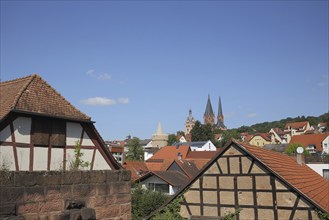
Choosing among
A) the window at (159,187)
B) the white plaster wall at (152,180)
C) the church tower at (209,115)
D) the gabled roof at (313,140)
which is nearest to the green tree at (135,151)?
the gabled roof at (313,140)

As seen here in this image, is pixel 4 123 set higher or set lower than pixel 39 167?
higher

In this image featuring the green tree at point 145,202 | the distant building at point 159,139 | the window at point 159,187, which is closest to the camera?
the green tree at point 145,202

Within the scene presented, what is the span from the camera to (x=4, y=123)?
14414 mm

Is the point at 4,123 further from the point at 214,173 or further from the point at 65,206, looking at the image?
the point at 65,206

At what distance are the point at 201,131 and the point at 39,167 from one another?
292 ft

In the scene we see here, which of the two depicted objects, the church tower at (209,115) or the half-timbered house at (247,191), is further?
the church tower at (209,115)

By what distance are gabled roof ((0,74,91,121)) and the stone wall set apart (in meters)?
11.7

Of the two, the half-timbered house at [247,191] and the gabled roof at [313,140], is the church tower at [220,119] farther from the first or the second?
the half-timbered house at [247,191]

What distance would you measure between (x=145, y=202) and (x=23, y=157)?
14.8 m

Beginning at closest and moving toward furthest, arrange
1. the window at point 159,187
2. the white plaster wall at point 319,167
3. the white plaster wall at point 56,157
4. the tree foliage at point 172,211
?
the white plaster wall at point 56,157 → the tree foliage at point 172,211 → the window at point 159,187 → the white plaster wall at point 319,167

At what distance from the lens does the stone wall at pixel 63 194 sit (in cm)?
310

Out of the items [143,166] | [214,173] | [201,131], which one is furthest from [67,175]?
[201,131]

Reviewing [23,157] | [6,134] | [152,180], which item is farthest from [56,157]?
[152,180]

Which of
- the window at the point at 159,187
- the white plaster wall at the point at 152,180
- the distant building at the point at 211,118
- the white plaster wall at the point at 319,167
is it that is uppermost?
the distant building at the point at 211,118
